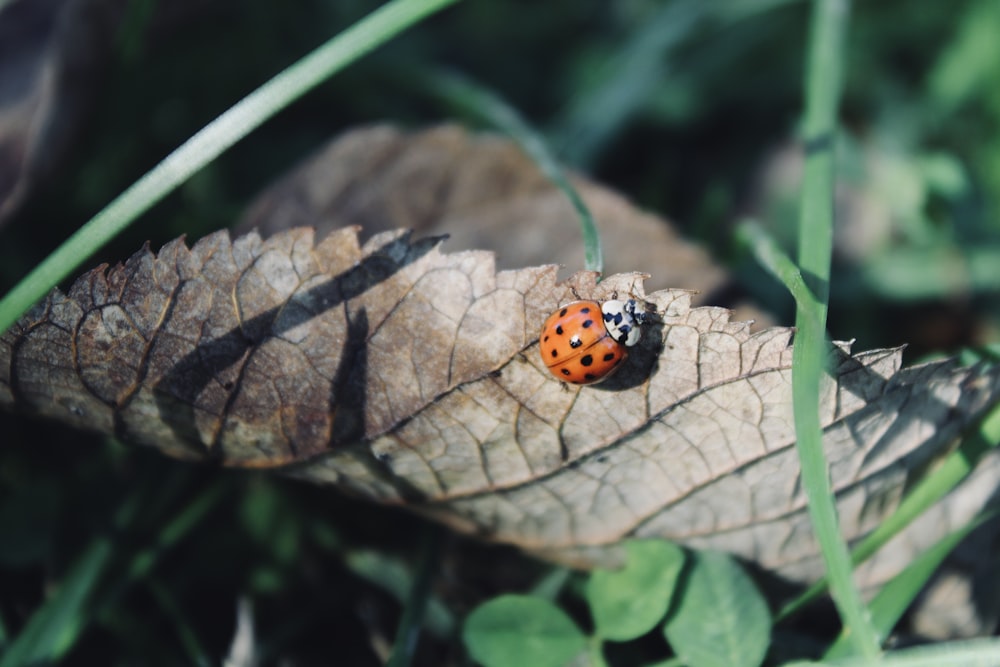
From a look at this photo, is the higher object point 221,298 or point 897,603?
point 221,298

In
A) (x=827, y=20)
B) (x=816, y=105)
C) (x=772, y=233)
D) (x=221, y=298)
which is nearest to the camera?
(x=221, y=298)

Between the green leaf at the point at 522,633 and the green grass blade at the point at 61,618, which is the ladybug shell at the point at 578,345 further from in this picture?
the green grass blade at the point at 61,618

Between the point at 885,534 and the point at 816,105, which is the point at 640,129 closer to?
the point at 816,105

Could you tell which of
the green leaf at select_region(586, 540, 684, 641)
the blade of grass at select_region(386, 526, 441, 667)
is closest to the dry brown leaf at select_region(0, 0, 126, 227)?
the blade of grass at select_region(386, 526, 441, 667)

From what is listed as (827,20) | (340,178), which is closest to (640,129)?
(827,20)

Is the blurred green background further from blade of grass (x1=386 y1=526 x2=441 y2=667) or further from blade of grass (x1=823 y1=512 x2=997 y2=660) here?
blade of grass (x1=823 y1=512 x2=997 y2=660)

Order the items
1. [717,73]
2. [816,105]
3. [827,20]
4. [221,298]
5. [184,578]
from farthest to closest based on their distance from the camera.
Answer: [717,73] → [827,20] → [816,105] → [184,578] → [221,298]

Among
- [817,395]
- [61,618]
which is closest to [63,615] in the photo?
[61,618]
